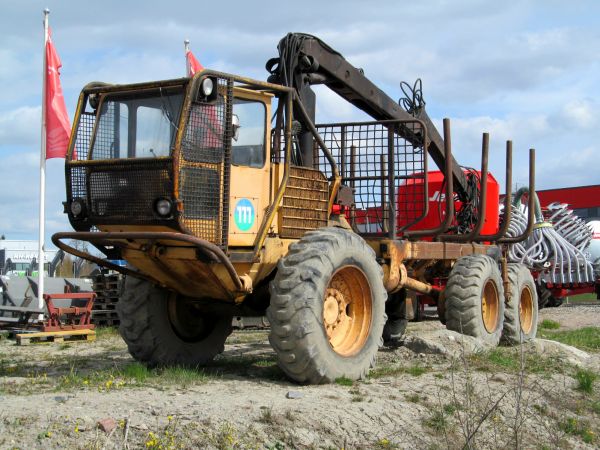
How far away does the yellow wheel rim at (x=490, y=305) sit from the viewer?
39.8 feet

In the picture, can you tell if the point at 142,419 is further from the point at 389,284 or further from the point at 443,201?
the point at 443,201

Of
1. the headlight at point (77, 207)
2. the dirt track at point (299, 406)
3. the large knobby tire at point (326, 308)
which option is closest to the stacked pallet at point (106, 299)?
the dirt track at point (299, 406)

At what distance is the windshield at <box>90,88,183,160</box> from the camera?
303 inches

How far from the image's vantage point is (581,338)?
1351 cm

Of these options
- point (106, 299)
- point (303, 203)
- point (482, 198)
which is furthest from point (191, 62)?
point (303, 203)

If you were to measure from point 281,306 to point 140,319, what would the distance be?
2142mm

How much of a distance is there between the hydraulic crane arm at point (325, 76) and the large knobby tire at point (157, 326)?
2.82 m

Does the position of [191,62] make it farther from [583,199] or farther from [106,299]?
[583,199]

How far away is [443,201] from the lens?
13.9 meters

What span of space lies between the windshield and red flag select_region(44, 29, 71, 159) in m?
8.44

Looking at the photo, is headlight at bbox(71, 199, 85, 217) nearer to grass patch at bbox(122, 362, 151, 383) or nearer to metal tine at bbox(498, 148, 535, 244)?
grass patch at bbox(122, 362, 151, 383)

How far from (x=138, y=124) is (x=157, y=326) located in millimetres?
2366

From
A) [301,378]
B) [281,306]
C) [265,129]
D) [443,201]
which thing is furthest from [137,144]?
[443,201]

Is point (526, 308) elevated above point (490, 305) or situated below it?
below
